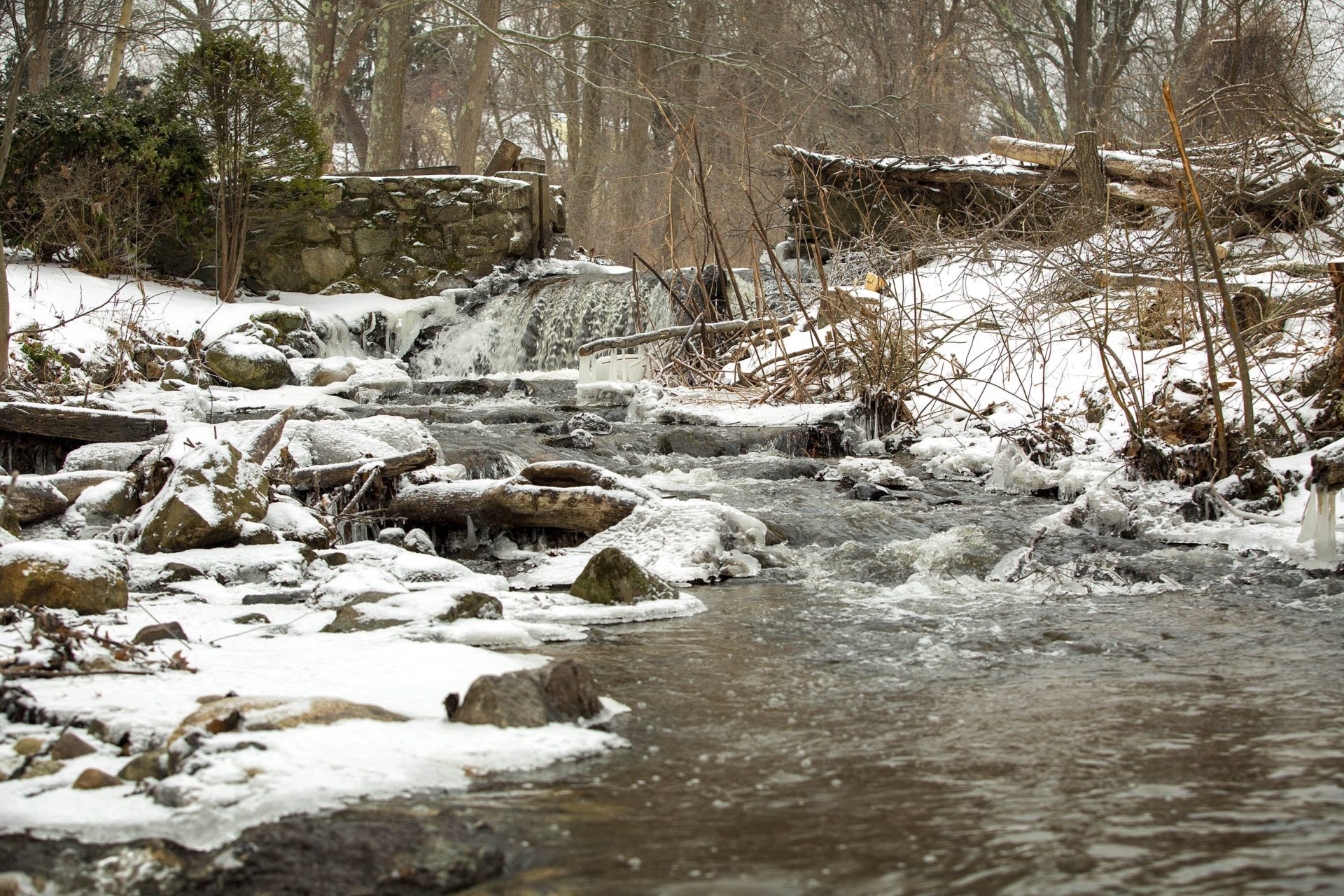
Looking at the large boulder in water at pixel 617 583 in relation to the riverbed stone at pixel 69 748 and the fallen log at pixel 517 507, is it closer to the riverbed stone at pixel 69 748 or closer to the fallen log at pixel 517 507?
the fallen log at pixel 517 507

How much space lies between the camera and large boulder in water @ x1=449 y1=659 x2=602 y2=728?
2.70m

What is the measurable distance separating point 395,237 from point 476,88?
4.68 meters

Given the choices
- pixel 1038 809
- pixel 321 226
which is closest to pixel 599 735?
pixel 1038 809

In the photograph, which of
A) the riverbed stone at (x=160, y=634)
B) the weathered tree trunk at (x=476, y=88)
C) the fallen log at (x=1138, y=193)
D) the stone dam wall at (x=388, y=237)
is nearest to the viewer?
the riverbed stone at (x=160, y=634)

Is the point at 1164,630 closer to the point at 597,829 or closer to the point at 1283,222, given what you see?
the point at 597,829

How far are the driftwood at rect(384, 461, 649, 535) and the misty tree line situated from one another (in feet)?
20.9

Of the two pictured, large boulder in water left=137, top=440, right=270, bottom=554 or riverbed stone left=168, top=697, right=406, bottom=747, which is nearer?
riverbed stone left=168, top=697, right=406, bottom=747

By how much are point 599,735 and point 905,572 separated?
261cm

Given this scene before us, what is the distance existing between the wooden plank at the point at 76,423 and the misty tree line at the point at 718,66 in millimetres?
6142

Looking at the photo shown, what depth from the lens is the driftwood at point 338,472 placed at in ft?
18.9

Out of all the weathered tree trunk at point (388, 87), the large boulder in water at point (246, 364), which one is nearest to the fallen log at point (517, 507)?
the large boulder in water at point (246, 364)

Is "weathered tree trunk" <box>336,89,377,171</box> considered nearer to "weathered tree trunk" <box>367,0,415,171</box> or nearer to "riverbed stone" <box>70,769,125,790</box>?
"weathered tree trunk" <box>367,0,415,171</box>

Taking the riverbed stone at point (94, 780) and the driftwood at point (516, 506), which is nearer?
the riverbed stone at point (94, 780)

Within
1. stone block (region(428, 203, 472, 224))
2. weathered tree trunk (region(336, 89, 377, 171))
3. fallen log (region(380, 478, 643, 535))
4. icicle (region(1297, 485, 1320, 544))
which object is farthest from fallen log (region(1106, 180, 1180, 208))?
weathered tree trunk (region(336, 89, 377, 171))
